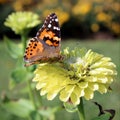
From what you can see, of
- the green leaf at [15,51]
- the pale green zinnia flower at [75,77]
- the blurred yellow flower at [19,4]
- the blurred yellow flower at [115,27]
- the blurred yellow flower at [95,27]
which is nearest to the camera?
the pale green zinnia flower at [75,77]

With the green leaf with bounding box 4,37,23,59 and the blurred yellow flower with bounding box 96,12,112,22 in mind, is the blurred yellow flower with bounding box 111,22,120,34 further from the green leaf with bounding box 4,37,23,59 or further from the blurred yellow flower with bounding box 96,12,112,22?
the green leaf with bounding box 4,37,23,59

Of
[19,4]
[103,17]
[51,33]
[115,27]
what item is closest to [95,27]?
[103,17]

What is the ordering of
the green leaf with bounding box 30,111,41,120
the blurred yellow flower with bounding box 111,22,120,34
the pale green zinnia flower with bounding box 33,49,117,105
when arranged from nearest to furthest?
the pale green zinnia flower with bounding box 33,49,117,105
the green leaf with bounding box 30,111,41,120
the blurred yellow flower with bounding box 111,22,120,34

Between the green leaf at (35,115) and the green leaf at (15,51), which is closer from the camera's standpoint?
the green leaf at (35,115)

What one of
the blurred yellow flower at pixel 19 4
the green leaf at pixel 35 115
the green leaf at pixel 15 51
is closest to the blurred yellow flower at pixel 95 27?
the blurred yellow flower at pixel 19 4

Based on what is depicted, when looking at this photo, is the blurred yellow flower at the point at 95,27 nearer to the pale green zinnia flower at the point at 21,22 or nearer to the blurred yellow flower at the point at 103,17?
the blurred yellow flower at the point at 103,17

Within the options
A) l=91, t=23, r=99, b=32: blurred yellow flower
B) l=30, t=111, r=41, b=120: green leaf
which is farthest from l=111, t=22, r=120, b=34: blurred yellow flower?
l=30, t=111, r=41, b=120: green leaf

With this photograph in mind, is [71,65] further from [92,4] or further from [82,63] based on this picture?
[92,4]
